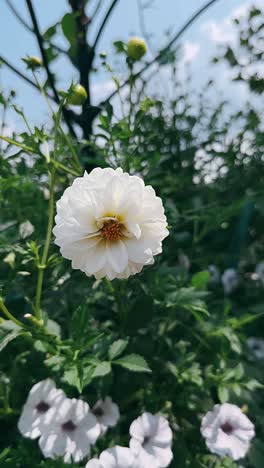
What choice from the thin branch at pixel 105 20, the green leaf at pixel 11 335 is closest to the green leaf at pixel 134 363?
the green leaf at pixel 11 335

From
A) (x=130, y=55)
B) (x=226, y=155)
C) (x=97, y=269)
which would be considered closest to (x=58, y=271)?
(x=97, y=269)

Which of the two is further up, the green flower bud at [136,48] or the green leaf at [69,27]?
the green leaf at [69,27]

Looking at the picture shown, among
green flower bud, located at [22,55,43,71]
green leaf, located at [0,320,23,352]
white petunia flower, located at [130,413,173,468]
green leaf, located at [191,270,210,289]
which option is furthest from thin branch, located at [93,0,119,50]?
white petunia flower, located at [130,413,173,468]

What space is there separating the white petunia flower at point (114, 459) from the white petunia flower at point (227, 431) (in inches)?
6.4

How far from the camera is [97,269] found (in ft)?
1.99

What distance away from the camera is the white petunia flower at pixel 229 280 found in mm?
1485

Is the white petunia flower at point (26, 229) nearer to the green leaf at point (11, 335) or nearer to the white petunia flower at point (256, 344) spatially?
the green leaf at point (11, 335)

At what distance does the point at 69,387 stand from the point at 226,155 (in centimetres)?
74

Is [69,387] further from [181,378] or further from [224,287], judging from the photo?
[224,287]

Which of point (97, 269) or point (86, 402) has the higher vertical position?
point (97, 269)

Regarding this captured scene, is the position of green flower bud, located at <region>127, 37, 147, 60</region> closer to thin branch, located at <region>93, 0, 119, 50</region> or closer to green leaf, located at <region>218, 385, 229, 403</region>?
thin branch, located at <region>93, 0, 119, 50</region>

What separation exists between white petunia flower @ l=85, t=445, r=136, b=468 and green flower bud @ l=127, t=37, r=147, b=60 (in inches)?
25.6

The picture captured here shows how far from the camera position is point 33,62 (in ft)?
2.96

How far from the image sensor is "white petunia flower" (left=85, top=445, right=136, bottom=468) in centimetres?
76
